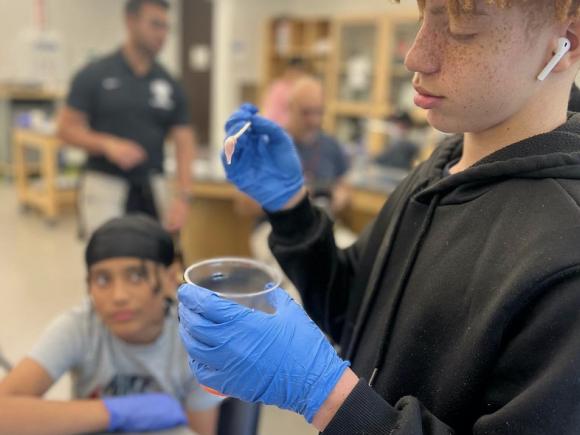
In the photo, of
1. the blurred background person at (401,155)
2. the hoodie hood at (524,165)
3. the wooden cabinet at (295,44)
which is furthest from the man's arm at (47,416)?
the wooden cabinet at (295,44)

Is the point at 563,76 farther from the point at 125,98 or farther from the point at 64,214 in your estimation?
the point at 64,214

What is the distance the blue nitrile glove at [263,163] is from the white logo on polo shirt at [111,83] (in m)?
1.65

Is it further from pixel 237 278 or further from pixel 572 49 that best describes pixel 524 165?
pixel 237 278

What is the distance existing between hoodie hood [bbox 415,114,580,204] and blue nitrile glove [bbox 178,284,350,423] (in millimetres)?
262

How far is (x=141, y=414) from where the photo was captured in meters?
1.06

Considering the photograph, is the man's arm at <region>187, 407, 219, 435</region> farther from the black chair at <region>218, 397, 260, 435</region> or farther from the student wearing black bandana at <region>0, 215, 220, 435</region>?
the black chair at <region>218, 397, 260, 435</region>

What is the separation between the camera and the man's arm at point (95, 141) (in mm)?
2342

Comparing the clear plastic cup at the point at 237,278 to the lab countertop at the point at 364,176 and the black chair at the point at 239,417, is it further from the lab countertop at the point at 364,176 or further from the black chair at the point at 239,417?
the lab countertop at the point at 364,176

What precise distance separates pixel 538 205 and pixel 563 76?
0.54ft

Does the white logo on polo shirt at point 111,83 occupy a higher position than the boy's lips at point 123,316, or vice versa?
the white logo on polo shirt at point 111,83

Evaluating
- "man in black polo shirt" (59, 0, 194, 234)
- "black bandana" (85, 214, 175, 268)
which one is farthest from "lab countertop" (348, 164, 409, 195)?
"black bandana" (85, 214, 175, 268)

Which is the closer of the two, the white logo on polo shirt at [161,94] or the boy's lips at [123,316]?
the boy's lips at [123,316]

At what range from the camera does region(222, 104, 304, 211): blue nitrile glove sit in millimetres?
973

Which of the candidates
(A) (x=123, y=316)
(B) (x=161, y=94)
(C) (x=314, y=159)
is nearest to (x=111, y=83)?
(B) (x=161, y=94)
